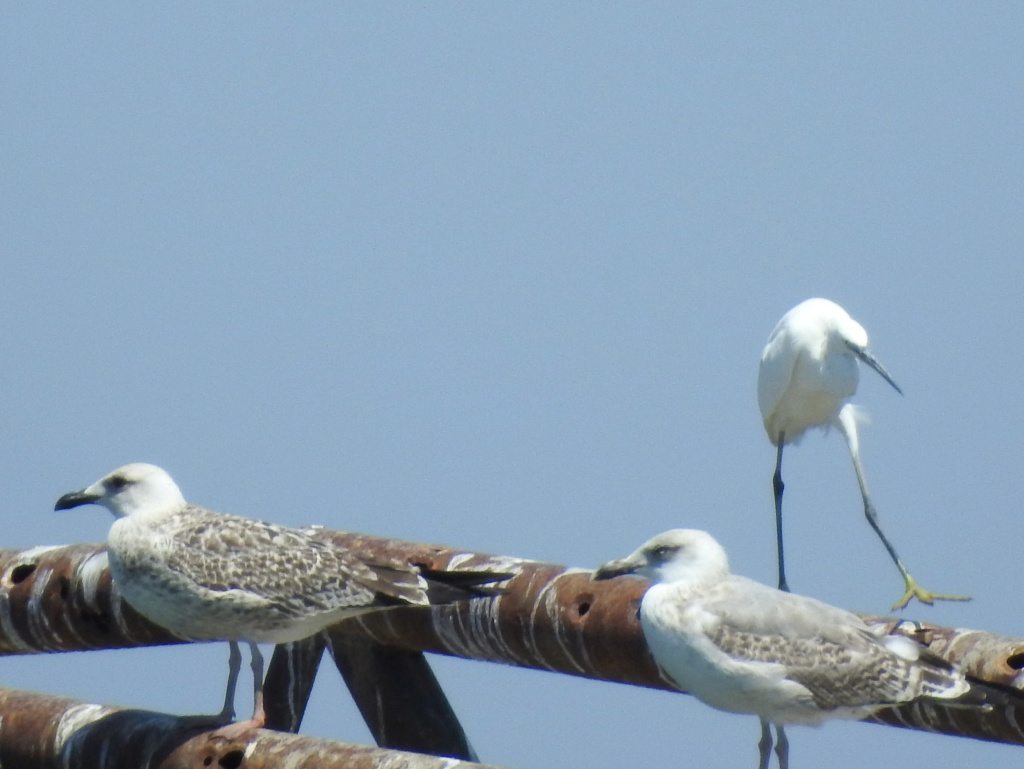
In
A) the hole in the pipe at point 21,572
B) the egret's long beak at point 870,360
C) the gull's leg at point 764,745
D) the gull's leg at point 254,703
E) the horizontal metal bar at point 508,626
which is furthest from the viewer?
the egret's long beak at point 870,360

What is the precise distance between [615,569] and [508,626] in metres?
0.47

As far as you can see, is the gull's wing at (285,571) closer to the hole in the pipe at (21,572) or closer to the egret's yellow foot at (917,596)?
the hole in the pipe at (21,572)

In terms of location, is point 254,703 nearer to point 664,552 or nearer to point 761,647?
point 664,552

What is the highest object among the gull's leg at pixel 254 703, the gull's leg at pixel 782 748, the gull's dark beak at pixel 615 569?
the gull's dark beak at pixel 615 569

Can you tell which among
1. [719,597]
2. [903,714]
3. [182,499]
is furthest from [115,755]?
[903,714]

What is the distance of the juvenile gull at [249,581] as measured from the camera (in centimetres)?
584

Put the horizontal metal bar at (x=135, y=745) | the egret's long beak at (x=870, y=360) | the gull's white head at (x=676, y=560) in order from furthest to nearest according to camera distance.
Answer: the egret's long beak at (x=870, y=360) < the gull's white head at (x=676, y=560) < the horizontal metal bar at (x=135, y=745)

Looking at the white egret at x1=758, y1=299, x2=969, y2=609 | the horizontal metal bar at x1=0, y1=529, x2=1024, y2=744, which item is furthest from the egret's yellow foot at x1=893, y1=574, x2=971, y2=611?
the horizontal metal bar at x1=0, y1=529, x2=1024, y2=744

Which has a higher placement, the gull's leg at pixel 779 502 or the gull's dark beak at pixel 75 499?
the gull's dark beak at pixel 75 499

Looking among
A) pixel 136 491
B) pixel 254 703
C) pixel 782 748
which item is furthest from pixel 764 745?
pixel 136 491

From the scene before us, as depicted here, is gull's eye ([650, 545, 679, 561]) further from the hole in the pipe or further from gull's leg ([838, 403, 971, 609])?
gull's leg ([838, 403, 971, 609])

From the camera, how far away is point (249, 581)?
592 centimetres

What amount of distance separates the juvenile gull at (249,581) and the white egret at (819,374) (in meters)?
5.94

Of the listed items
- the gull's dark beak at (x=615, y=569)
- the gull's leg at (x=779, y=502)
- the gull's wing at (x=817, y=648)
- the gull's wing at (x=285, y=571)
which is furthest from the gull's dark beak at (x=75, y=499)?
the gull's leg at (x=779, y=502)
